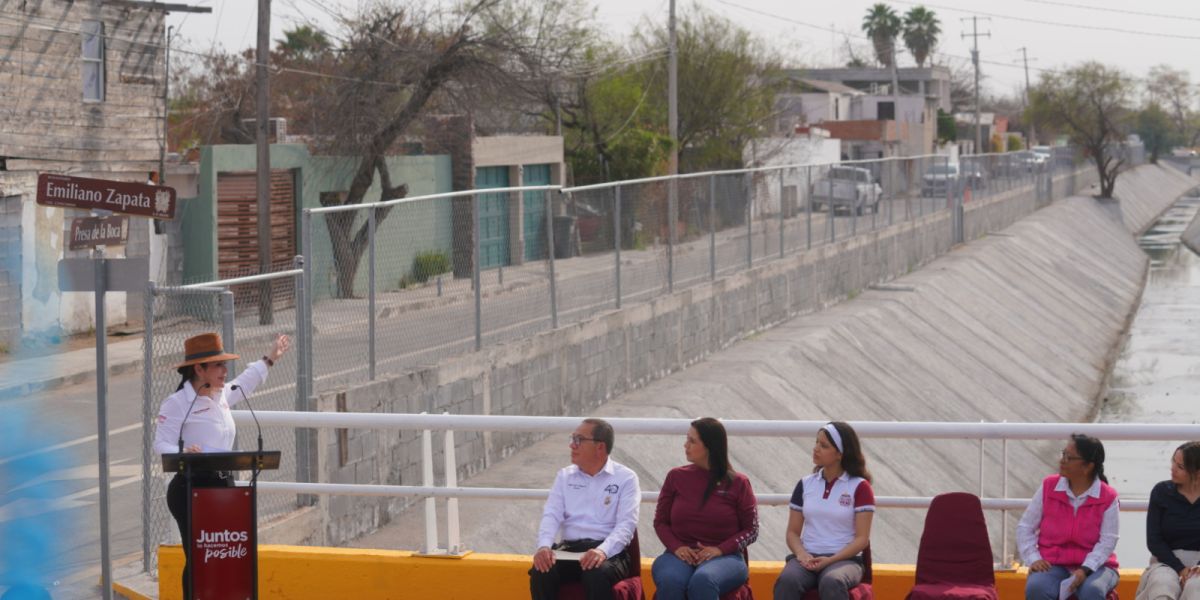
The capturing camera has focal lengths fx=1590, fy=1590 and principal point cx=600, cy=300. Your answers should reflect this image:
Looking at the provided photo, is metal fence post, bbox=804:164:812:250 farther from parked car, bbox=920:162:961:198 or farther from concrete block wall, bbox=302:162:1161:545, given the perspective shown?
parked car, bbox=920:162:961:198

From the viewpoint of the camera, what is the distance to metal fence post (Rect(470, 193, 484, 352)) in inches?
572

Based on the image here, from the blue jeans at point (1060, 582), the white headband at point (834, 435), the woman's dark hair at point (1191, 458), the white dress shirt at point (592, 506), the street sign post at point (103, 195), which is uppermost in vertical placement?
the street sign post at point (103, 195)

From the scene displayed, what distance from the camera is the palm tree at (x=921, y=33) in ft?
427

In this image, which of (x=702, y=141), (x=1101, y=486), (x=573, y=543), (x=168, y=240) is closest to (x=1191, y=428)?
(x=1101, y=486)

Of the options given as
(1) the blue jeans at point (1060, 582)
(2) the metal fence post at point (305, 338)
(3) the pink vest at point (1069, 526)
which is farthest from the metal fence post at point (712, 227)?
(1) the blue jeans at point (1060, 582)

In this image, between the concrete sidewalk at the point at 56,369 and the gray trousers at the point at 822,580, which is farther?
the concrete sidewalk at the point at 56,369

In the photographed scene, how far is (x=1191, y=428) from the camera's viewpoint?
799 centimetres

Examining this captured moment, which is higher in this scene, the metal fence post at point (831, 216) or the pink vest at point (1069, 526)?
the metal fence post at point (831, 216)

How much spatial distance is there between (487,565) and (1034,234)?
50.2 meters

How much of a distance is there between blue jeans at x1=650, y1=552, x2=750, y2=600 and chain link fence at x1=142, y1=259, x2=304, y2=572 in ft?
10.3

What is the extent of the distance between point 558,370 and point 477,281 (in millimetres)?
2762

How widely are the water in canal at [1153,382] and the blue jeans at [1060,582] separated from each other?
13205 mm

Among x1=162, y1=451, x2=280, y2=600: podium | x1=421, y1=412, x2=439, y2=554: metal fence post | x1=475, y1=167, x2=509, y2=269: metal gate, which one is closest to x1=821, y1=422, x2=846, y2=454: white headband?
x1=421, y1=412, x2=439, y2=554: metal fence post

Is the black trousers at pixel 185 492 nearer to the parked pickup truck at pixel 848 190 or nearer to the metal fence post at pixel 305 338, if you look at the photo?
the metal fence post at pixel 305 338
